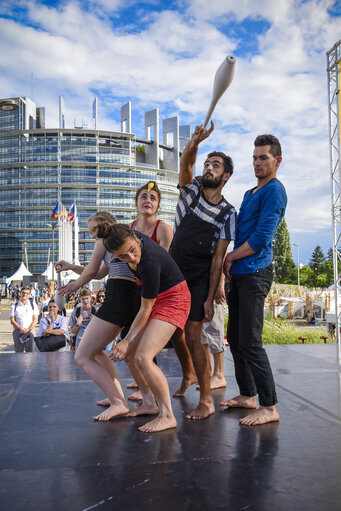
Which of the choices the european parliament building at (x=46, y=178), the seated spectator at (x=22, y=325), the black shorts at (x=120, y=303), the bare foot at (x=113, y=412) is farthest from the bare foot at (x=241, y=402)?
the european parliament building at (x=46, y=178)

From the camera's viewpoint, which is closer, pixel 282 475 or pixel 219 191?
pixel 282 475

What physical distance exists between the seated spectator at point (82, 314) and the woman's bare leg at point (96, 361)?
3885 mm

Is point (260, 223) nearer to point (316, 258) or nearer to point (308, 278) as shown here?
point (308, 278)

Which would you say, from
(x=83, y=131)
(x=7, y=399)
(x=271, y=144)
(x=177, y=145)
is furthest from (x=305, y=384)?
(x=177, y=145)

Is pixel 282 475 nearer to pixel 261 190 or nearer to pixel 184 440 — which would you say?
pixel 184 440

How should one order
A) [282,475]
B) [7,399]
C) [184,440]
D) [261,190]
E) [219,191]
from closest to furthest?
[282,475] → [184,440] → [261,190] → [219,191] → [7,399]

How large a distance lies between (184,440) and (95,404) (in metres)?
A: 1.08

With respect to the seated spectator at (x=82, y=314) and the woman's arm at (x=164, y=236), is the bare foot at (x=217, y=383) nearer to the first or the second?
the woman's arm at (x=164, y=236)

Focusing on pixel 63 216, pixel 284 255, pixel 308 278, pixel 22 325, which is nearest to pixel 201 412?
pixel 22 325

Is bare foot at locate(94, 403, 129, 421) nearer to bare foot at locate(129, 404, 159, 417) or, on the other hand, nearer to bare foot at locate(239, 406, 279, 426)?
bare foot at locate(129, 404, 159, 417)

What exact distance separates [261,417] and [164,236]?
1.56 m

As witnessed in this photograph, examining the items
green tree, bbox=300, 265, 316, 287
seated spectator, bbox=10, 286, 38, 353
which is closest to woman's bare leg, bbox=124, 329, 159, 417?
seated spectator, bbox=10, 286, 38, 353

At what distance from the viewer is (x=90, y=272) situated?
3607 mm

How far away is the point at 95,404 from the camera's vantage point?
138 inches
